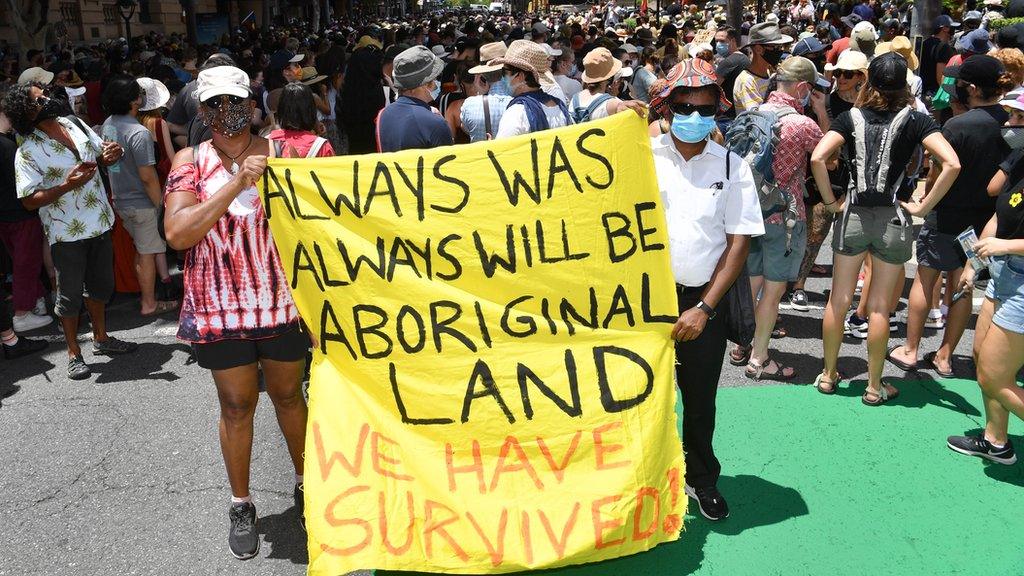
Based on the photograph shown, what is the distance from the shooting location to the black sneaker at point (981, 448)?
13.2ft

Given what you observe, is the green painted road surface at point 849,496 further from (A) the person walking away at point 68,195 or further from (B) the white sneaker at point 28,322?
(B) the white sneaker at point 28,322

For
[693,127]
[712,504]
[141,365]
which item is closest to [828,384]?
[712,504]

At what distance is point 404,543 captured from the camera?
3.07 metres

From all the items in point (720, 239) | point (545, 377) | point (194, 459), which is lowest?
point (194, 459)

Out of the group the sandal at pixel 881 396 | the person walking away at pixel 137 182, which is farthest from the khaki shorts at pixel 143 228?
the sandal at pixel 881 396

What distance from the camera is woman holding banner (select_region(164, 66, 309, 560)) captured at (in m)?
3.20

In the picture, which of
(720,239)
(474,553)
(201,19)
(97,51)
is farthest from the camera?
(201,19)

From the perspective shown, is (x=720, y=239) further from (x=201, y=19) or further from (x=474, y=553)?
(x=201, y=19)

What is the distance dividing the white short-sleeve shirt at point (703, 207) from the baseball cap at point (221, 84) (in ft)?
5.42

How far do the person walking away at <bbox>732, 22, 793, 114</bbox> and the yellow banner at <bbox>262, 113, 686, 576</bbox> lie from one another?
140 inches

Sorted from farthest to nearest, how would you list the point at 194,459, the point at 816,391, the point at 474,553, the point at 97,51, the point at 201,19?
1. the point at 201,19
2. the point at 97,51
3. the point at 816,391
4. the point at 194,459
5. the point at 474,553

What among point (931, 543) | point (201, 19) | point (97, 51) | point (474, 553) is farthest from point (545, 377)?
point (201, 19)

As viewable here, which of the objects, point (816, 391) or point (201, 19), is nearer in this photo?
point (816, 391)

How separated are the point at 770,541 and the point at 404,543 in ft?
5.09
